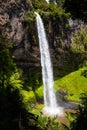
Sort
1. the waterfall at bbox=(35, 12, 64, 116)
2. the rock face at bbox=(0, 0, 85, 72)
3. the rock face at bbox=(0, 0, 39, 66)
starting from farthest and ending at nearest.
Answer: the rock face at bbox=(0, 0, 85, 72) < the rock face at bbox=(0, 0, 39, 66) < the waterfall at bbox=(35, 12, 64, 116)

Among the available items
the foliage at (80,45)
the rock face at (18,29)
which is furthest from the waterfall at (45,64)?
the foliage at (80,45)

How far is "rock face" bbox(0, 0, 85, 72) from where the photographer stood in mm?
49562

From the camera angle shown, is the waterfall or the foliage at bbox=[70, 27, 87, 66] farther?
the foliage at bbox=[70, 27, 87, 66]

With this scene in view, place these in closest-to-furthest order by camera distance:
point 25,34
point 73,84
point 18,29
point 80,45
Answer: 1. point 18,29
2. point 25,34
3. point 73,84
4. point 80,45

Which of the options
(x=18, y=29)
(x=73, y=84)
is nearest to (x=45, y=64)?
(x=73, y=84)

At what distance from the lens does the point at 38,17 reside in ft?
172

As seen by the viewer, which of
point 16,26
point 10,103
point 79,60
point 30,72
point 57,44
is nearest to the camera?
point 10,103

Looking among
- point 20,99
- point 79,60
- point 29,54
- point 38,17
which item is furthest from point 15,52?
point 20,99

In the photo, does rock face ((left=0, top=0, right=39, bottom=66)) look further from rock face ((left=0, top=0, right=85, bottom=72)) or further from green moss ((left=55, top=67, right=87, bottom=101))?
green moss ((left=55, top=67, right=87, bottom=101))

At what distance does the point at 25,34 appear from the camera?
171ft

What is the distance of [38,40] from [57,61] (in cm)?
596

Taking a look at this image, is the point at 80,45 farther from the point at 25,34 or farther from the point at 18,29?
the point at 18,29

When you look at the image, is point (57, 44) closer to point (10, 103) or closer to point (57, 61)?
point (57, 61)

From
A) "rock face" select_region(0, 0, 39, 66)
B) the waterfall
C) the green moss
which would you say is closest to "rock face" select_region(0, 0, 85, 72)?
"rock face" select_region(0, 0, 39, 66)
